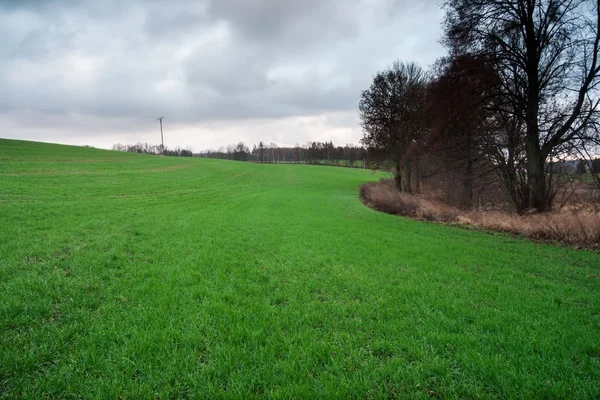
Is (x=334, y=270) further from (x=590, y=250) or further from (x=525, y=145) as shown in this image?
(x=525, y=145)

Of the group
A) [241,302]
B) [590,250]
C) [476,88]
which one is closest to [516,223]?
[590,250]

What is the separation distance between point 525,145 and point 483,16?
7.46 metres

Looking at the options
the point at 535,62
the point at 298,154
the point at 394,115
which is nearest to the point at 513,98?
the point at 535,62

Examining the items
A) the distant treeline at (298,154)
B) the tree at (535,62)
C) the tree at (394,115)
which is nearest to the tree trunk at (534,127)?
the tree at (535,62)

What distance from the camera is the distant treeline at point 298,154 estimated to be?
105875 millimetres

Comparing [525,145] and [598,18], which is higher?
[598,18]

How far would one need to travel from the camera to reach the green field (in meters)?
3.07

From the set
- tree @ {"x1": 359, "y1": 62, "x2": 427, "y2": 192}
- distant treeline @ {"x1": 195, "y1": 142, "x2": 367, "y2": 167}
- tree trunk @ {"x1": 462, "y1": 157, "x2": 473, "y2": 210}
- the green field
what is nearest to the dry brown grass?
the green field

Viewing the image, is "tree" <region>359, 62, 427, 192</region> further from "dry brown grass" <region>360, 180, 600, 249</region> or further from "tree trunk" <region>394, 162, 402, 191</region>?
"dry brown grass" <region>360, 180, 600, 249</region>

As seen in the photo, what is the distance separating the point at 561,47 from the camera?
13.5 m

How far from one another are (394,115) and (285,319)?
29260mm

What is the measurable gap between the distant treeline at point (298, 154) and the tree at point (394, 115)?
65416 millimetres

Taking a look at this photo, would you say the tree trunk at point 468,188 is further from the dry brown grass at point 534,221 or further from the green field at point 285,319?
the green field at point 285,319

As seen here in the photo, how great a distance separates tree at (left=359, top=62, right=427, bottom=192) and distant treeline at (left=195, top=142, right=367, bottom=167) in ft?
215
